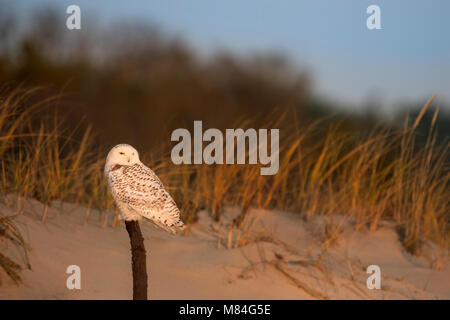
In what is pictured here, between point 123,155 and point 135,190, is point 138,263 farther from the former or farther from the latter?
point 123,155

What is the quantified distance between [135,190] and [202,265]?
4.32ft

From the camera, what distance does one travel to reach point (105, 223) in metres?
4.38

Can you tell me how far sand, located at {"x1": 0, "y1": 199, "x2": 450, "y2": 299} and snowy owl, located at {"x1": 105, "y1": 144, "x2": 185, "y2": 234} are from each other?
80 centimetres

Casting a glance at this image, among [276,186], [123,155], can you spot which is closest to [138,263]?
[123,155]

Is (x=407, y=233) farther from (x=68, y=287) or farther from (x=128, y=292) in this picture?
(x=68, y=287)

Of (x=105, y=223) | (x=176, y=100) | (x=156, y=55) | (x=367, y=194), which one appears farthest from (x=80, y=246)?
(x=156, y=55)

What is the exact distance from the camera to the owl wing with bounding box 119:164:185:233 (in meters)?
2.66

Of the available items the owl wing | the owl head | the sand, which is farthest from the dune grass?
the owl head

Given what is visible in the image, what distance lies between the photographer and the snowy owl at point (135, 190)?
2623mm

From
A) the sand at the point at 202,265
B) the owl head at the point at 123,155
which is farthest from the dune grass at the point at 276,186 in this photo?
the owl head at the point at 123,155

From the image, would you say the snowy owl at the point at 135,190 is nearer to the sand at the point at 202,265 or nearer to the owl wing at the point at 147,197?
the owl wing at the point at 147,197

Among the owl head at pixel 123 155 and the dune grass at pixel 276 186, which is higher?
the owl head at pixel 123 155

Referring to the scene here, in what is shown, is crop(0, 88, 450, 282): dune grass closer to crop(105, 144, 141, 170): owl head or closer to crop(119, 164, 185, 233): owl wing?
crop(119, 164, 185, 233): owl wing

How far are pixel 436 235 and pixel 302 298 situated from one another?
7.12 feet
